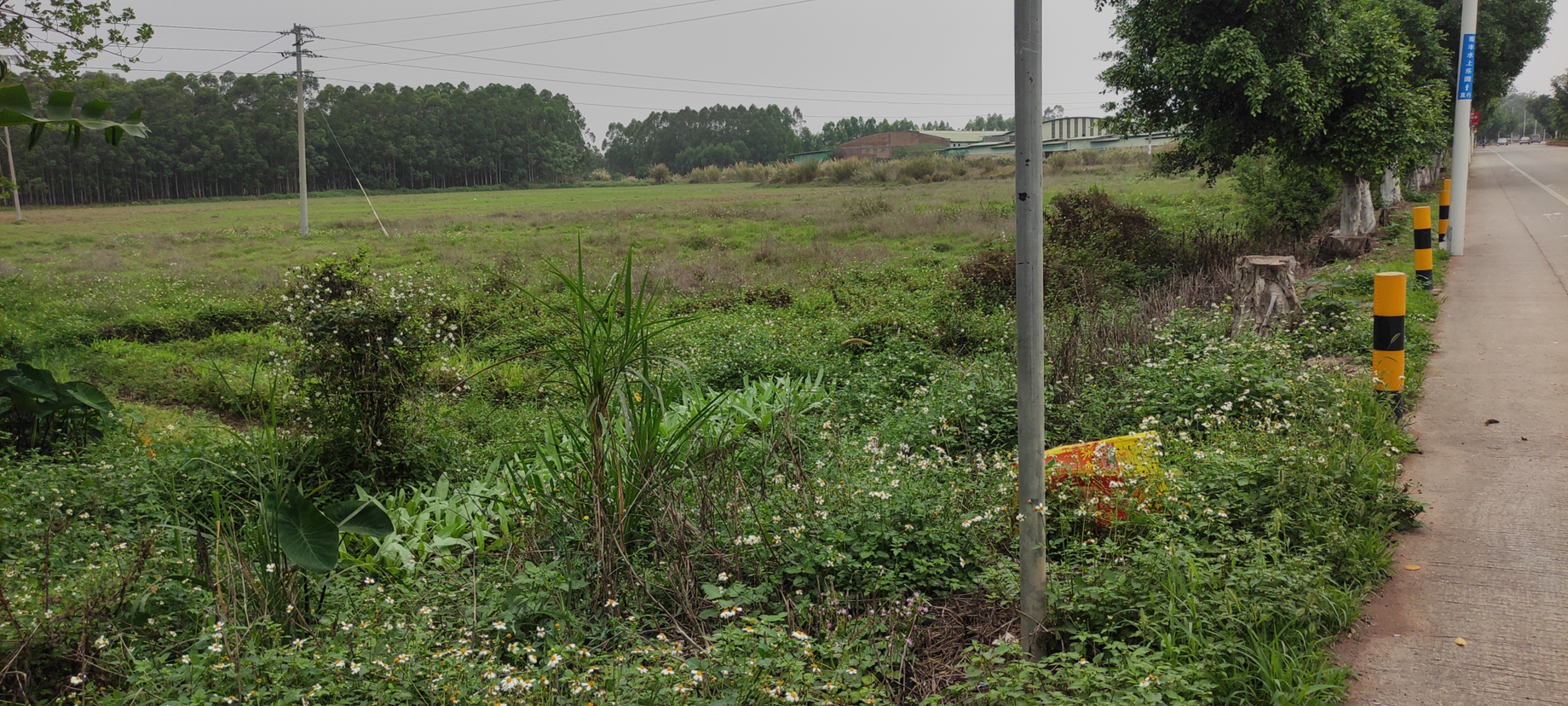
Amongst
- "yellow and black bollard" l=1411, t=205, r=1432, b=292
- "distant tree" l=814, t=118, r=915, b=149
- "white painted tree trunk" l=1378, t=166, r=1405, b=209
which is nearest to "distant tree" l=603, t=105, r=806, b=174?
"distant tree" l=814, t=118, r=915, b=149

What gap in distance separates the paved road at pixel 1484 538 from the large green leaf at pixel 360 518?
368cm

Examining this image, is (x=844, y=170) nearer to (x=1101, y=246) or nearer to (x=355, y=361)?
(x=1101, y=246)

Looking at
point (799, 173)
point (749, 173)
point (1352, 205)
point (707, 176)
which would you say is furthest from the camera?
point (707, 176)

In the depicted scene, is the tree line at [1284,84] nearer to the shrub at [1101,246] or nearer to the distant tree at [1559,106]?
the shrub at [1101,246]

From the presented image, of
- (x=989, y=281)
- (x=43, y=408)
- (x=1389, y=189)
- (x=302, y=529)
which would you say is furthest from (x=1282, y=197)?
(x=43, y=408)

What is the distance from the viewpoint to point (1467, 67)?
13.0 meters

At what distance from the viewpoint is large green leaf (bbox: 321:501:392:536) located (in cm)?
392

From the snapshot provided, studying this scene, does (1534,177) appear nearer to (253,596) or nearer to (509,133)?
(253,596)

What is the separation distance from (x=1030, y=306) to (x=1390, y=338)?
363cm

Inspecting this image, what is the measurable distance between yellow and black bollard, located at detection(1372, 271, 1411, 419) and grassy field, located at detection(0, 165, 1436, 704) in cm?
21

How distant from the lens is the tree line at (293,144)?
40.5 m

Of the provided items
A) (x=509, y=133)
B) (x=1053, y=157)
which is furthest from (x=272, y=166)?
(x=1053, y=157)

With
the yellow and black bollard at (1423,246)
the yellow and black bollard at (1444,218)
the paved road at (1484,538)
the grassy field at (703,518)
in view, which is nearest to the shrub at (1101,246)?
the grassy field at (703,518)

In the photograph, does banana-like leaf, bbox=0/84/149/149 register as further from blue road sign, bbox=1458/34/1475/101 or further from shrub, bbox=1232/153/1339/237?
shrub, bbox=1232/153/1339/237
